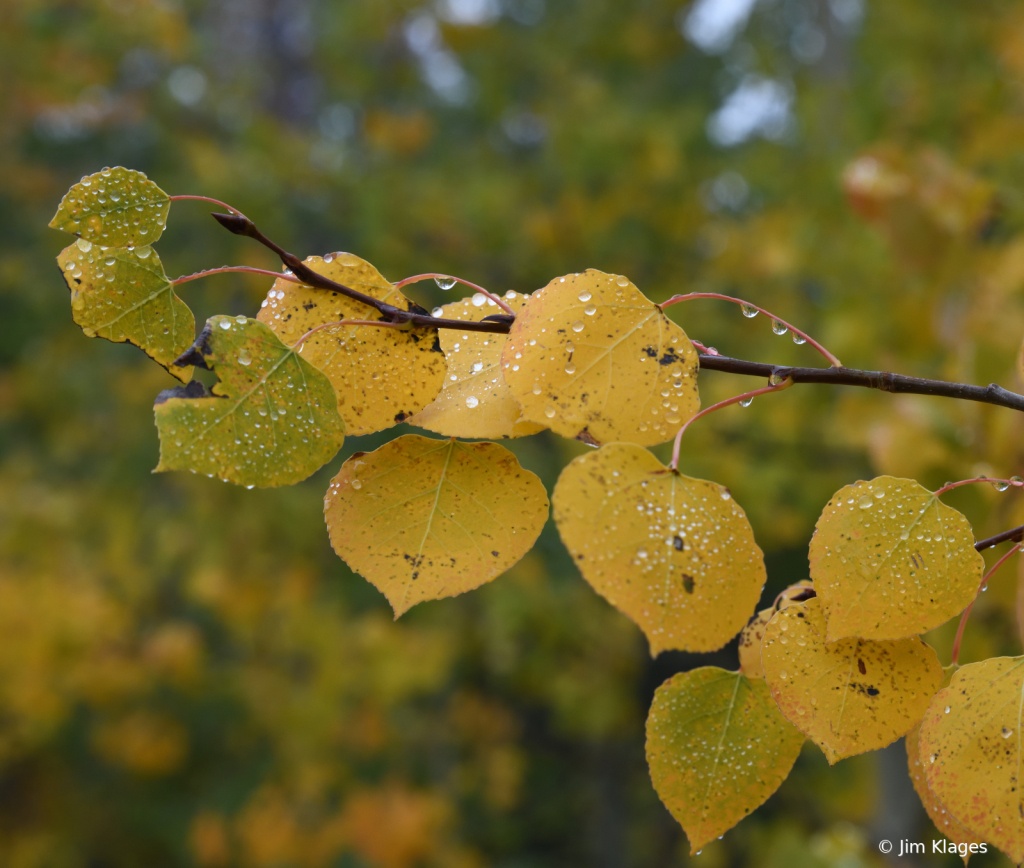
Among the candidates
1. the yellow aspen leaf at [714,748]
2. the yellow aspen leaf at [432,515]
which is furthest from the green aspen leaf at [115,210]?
the yellow aspen leaf at [714,748]

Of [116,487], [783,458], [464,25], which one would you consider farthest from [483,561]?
[464,25]

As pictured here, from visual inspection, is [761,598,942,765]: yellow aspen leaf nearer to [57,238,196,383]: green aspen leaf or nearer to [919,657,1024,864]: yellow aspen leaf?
[919,657,1024,864]: yellow aspen leaf

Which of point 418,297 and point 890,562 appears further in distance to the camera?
point 418,297

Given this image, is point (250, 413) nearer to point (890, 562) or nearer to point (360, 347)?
point (360, 347)

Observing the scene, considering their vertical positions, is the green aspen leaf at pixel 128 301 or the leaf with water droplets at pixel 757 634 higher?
the green aspen leaf at pixel 128 301

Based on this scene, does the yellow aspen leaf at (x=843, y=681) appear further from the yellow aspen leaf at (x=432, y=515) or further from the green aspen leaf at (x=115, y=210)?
the green aspen leaf at (x=115, y=210)

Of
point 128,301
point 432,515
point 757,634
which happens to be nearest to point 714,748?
point 757,634

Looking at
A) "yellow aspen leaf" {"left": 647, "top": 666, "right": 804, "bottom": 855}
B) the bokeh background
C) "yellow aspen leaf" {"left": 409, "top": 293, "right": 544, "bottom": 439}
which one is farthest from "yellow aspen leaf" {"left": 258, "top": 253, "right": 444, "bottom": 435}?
the bokeh background
